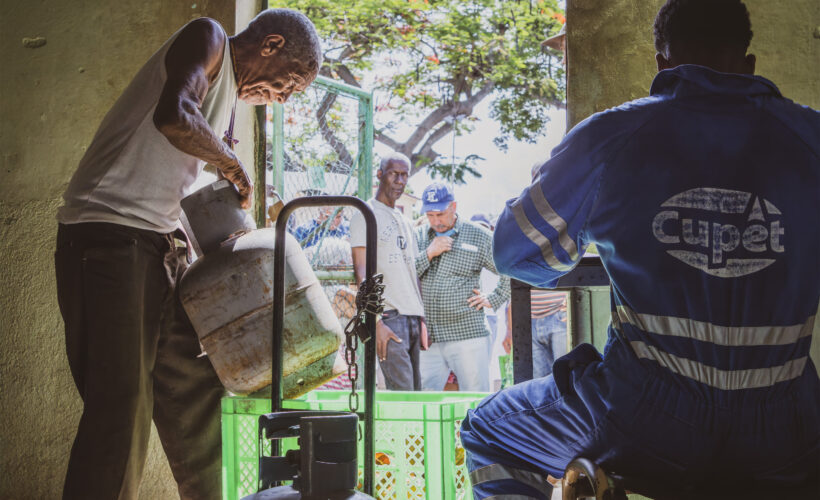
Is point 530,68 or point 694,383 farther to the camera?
point 530,68

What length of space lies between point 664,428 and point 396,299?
3.74 meters

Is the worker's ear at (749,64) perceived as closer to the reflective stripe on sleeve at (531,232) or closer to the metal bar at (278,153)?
the reflective stripe on sleeve at (531,232)

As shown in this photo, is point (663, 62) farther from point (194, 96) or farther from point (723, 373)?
point (194, 96)

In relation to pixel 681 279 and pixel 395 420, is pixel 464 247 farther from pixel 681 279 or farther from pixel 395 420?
pixel 681 279

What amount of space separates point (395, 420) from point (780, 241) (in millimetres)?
1449

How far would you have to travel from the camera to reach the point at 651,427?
148 cm

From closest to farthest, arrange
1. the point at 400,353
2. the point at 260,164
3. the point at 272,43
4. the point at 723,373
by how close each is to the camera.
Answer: the point at 723,373, the point at 272,43, the point at 260,164, the point at 400,353

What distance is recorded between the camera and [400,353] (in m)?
5.11

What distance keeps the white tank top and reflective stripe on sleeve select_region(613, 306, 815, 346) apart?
1.67 m

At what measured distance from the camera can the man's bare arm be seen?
232cm

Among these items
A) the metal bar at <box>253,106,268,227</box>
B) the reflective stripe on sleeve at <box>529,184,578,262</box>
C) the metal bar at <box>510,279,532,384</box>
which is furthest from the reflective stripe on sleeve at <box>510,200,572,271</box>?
the metal bar at <box>253,106,268,227</box>

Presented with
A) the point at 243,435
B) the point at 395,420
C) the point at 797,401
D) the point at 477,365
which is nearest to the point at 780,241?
the point at 797,401

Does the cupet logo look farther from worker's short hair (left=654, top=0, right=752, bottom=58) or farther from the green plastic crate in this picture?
the green plastic crate

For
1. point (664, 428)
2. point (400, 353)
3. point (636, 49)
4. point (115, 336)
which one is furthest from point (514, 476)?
point (400, 353)
